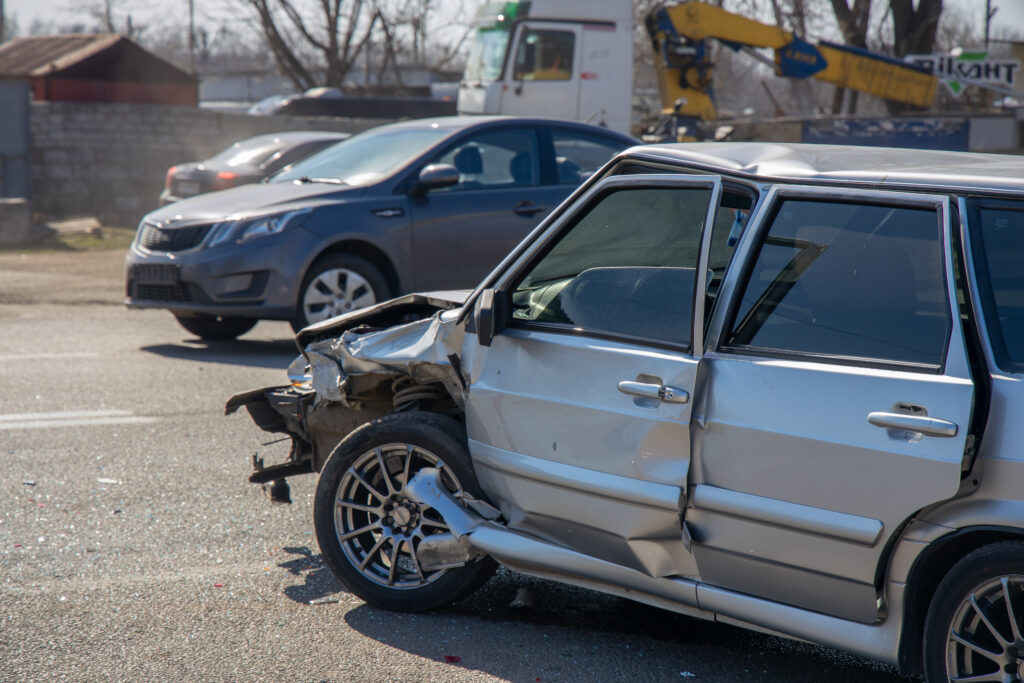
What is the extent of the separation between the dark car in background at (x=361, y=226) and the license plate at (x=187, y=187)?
5868 mm

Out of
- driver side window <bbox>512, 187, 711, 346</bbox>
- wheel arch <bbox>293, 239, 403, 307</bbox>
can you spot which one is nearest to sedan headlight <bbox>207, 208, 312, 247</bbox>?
wheel arch <bbox>293, 239, 403, 307</bbox>

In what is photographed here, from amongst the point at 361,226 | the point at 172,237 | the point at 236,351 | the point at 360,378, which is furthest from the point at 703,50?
the point at 360,378

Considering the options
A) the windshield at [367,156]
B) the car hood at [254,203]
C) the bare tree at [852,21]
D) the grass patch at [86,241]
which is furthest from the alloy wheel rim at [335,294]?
the bare tree at [852,21]

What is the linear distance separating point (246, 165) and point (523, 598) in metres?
11.9

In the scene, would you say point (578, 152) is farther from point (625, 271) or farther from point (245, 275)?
point (625, 271)

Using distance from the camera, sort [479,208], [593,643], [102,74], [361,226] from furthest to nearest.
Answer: [102,74] → [479,208] → [361,226] → [593,643]

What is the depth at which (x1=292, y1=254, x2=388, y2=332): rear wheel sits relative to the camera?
866cm

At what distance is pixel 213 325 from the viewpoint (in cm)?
959

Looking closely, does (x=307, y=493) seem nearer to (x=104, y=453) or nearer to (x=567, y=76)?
(x=104, y=453)

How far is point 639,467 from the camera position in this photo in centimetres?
338

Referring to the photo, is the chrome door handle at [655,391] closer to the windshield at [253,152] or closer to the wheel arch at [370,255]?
the wheel arch at [370,255]

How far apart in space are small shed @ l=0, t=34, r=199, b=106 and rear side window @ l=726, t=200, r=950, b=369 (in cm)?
2843

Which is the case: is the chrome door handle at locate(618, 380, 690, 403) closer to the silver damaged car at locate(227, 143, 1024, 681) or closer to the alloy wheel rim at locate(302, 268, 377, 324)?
the silver damaged car at locate(227, 143, 1024, 681)

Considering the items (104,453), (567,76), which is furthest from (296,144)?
(104,453)
